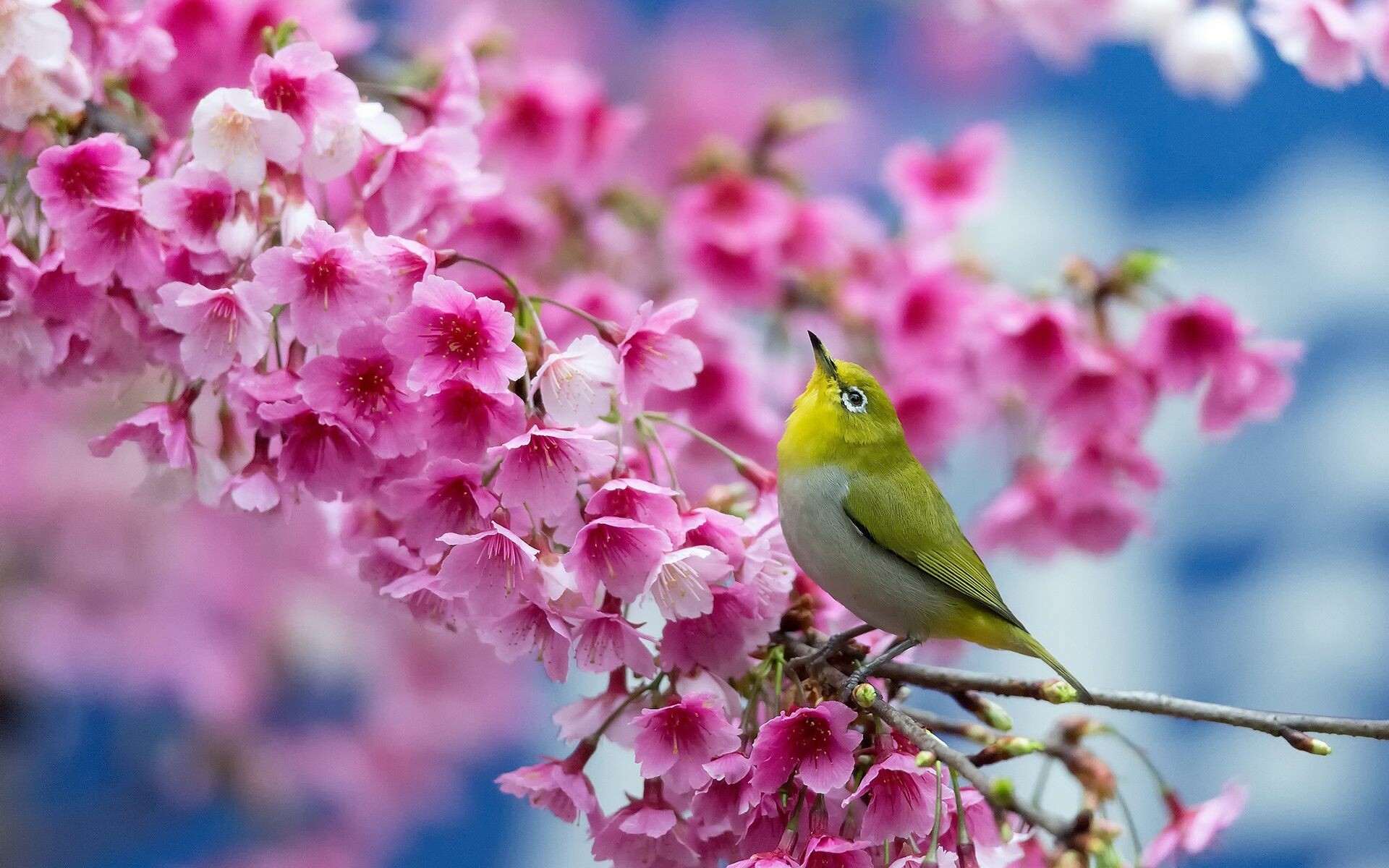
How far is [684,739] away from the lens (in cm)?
97

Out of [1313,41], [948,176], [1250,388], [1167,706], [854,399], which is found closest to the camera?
[1167,706]

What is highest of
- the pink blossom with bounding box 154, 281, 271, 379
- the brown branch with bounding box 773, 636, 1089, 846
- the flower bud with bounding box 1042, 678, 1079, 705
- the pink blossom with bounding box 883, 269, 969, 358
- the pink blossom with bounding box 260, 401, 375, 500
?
the pink blossom with bounding box 883, 269, 969, 358

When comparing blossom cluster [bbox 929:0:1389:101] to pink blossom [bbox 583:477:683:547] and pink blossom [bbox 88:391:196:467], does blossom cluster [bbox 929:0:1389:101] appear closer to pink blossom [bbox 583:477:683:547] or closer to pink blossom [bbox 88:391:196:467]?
pink blossom [bbox 583:477:683:547]

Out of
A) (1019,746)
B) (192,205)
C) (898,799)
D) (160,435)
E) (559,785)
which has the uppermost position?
(1019,746)

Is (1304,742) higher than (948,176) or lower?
lower

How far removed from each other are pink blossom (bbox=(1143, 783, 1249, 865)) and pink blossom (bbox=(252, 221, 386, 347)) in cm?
88

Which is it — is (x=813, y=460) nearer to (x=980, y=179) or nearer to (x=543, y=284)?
(x=543, y=284)

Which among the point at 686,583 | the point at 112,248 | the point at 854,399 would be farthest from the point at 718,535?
the point at 112,248

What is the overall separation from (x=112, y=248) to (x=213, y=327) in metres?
0.13

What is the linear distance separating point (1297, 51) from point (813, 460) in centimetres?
81

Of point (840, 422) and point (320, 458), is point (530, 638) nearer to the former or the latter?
point (320, 458)

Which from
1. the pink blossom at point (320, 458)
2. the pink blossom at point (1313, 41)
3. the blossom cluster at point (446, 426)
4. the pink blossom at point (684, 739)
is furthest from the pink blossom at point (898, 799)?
the pink blossom at point (1313, 41)

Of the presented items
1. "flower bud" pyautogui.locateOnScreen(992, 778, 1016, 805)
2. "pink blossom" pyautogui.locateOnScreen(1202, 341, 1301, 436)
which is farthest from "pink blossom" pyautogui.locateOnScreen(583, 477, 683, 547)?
"pink blossom" pyautogui.locateOnScreen(1202, 341, 1301, 436)

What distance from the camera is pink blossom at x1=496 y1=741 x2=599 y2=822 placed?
100 cm
